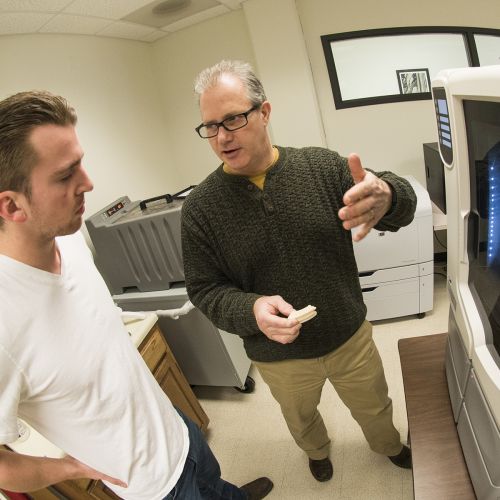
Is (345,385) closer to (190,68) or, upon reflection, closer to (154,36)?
(190,68)

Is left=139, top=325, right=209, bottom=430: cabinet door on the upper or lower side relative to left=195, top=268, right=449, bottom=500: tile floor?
upper

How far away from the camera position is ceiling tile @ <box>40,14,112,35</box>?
1.80 meters

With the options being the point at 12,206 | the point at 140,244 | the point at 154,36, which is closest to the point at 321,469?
the point at 140,244

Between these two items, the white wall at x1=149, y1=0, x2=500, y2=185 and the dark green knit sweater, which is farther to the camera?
the white wall at x1=149, y1=0, x2=500, y2=185

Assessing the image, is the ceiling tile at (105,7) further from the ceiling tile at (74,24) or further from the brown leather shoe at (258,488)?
the brown leather shoe at (258,488)

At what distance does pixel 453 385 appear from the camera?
0.84 metres

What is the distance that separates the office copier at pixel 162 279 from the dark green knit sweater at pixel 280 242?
641 millimetres

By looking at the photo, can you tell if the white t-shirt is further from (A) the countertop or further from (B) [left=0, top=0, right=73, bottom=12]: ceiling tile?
(B) [left=0, top=0, right=73, bottom=12]: ceiling tile

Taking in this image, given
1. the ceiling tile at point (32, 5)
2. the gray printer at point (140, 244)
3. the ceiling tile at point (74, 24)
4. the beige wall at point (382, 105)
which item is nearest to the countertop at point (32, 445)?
the gray printer at point (140, 244)

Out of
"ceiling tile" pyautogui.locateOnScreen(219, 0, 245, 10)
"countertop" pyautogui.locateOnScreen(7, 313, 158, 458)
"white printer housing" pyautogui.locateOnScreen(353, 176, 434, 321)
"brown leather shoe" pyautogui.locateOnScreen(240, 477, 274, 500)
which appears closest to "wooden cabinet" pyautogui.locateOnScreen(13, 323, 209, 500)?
"countertop" pyautogui.locateOnScreen(7, 313, 158, 458)

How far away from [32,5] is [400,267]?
2.33 metres

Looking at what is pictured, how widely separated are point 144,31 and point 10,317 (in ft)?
7.80

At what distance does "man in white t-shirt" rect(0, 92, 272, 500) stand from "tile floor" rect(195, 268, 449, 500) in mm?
891

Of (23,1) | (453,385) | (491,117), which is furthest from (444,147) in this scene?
(23,1)
